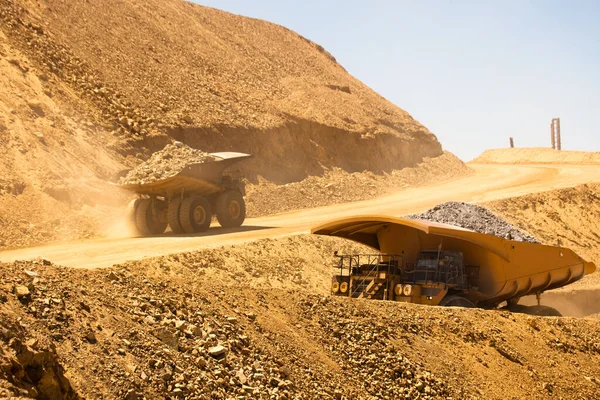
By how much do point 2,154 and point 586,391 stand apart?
65.0 feet

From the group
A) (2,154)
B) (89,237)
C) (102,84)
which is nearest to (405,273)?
(89,237)

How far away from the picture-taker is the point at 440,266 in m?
18.3

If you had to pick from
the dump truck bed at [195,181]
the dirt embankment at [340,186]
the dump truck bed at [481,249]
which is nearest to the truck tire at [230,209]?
the dump truck bed at [195,181]

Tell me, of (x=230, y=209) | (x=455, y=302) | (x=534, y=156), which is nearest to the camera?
(x=455, y=302)

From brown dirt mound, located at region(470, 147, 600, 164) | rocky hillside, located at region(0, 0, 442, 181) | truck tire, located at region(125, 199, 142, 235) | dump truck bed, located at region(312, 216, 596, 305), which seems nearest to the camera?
dump truck bed, located at region(312, 216, 596, 305)

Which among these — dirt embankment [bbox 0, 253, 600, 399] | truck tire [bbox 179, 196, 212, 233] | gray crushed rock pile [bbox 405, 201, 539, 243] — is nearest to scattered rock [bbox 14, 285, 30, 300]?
dirt embankment [bbox 0, 253, 600, 399]

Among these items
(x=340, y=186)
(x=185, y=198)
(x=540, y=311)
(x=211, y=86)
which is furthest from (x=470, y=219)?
(x=211, y=86)

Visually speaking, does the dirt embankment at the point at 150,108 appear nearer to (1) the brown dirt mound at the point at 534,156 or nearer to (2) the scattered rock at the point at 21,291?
(1) the brown dirt mound at the point at 534,156

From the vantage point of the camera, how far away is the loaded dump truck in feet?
85.3

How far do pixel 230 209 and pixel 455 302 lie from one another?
468 inches

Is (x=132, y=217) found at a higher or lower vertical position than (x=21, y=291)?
higher

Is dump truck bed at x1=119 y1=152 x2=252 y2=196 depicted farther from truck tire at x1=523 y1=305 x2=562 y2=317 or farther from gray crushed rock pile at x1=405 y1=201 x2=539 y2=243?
truck tire at x1=523 y1=305 x2=562 y2=317

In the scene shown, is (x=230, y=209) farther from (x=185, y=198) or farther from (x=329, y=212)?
(x=329, y=212)

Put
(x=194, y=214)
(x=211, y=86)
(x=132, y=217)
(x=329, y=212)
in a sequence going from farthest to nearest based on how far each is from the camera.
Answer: (x=211, y=86) → (x=329, y=212) → (x=132, y=217) → (x=194, y=214)
